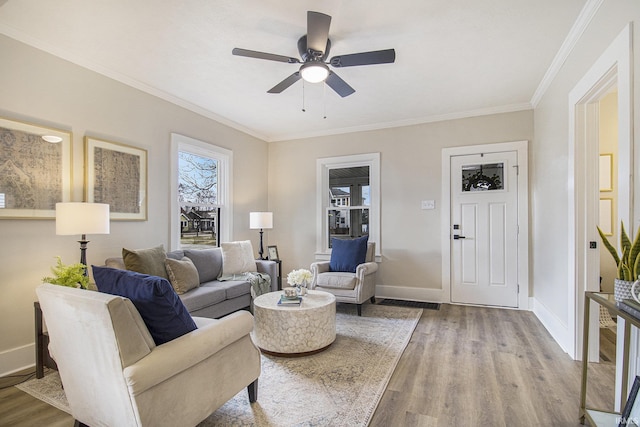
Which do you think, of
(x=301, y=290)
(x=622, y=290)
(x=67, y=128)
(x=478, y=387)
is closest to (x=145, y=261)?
(x=67, y=128)

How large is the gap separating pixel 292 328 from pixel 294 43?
2372 millimetres

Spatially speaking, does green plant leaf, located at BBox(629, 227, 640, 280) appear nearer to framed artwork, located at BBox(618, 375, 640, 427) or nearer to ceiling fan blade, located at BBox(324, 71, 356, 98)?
framed artwork, located at BBox(618, 375, 640, 427)

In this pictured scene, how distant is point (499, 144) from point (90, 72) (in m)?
4.69

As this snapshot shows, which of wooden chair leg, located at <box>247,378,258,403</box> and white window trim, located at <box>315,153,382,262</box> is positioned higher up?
white window trim, located at <box>315,153,382,262</box>

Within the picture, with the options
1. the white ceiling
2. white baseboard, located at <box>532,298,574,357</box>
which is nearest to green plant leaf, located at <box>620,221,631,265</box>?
white baseboard, located at <box>532,298,574,357</box>

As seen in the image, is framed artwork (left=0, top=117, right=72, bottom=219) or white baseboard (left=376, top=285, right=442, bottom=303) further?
→ white baseboard (left=376, top=285, right=442, bottom=303)

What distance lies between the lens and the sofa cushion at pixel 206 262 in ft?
12.0

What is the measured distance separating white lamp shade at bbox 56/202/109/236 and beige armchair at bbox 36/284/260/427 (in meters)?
0.91

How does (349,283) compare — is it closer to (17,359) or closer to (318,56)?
(318,56)

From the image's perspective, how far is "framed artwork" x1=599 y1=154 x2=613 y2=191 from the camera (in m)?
3.92

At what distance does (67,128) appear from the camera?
112 inches

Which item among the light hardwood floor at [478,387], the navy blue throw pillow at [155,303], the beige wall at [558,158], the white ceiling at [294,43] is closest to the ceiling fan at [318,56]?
the white ceiling at [294,43]

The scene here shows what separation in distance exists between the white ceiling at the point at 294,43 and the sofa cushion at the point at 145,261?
1.75 meters

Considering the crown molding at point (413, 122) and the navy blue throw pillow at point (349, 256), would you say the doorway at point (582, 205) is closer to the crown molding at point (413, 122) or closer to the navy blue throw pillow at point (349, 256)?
the crown molding at point (413, 122)
